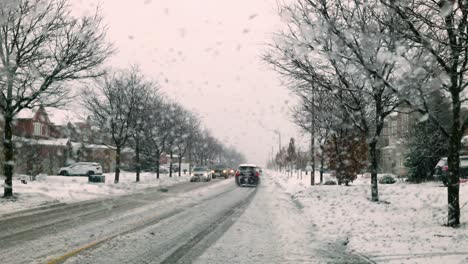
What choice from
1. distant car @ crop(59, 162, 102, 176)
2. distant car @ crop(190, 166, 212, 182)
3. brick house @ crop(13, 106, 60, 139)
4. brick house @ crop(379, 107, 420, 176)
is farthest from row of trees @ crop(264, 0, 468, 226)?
brick house @ crop(13, 106, 60, 139)

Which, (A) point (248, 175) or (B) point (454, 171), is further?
(A) point (248, 175)

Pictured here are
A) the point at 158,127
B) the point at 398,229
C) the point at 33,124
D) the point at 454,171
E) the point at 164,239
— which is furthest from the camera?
the point at 33,124

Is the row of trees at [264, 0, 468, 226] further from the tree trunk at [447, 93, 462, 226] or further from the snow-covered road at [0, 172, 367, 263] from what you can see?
the snow-covered road at [0, 172, 367, 263]

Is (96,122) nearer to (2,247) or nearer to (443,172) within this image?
(443,172)

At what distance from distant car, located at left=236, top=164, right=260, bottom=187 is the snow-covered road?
19.4m

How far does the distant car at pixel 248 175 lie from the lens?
33344 mm

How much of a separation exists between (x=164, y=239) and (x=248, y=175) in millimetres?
24684

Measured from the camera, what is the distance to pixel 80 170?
148 ft

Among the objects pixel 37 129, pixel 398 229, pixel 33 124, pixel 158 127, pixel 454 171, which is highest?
pixel 33 124

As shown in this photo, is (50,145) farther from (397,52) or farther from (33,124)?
(397,52)

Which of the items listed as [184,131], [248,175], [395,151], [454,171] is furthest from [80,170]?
[454,171]

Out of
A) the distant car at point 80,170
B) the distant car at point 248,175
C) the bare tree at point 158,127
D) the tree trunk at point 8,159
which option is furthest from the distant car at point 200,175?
the tree trunk at point 8,159

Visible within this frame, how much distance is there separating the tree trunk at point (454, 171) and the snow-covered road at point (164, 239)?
8.59 ft

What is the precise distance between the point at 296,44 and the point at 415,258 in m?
7.12
